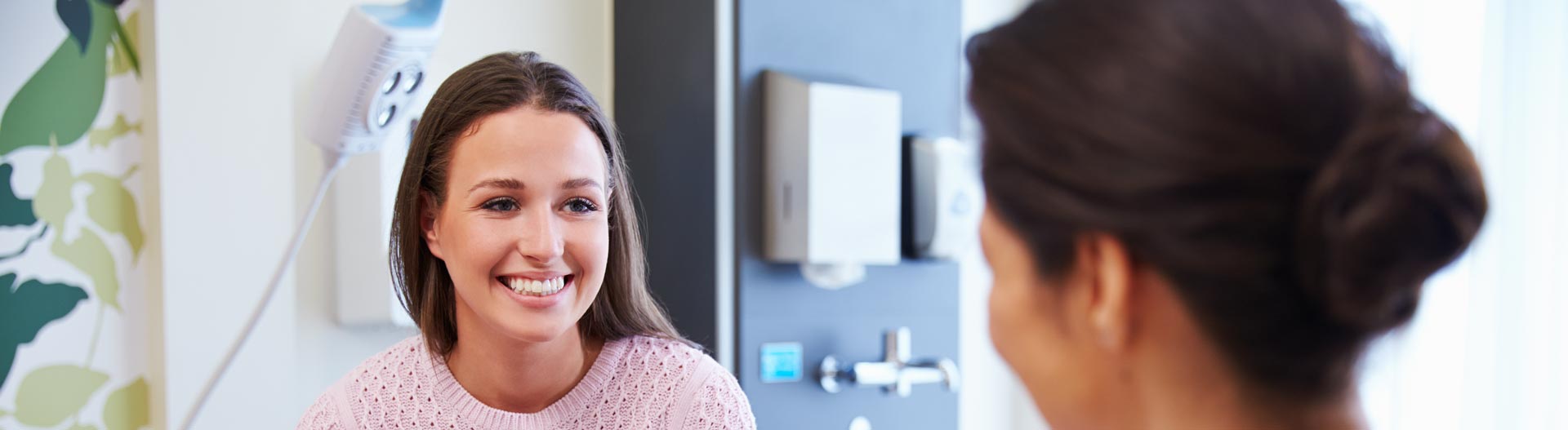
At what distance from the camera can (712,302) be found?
75.6 inches

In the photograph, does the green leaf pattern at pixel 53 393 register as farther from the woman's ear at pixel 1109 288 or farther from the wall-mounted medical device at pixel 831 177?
the woman's ear at pixel 1109 288

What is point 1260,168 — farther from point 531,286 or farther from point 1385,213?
point 531,286

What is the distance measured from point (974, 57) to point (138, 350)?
1387 millimetres

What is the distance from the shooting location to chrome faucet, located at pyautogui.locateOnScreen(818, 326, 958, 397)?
1.99m

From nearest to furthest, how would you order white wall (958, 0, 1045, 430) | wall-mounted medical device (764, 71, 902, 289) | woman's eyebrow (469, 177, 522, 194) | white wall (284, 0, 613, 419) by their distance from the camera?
1. woman's eyebrow (469, 177, 522, 194)
2. white wall (284, 0, 613, 419)
3. wall-mounted medical device (764, 71, 902, 289)
4. white wall (958, 0, 1045, 430)

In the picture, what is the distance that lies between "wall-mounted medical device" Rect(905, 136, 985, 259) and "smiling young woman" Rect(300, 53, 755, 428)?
0.74 m

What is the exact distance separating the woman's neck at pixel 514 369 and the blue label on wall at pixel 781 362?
63cm

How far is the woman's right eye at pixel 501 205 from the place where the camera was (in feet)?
3.81

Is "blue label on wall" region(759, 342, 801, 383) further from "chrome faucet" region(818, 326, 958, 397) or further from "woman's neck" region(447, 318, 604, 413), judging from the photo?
"woman's neck" region(447, 318, 604, 413)

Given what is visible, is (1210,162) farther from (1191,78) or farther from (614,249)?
(614,249)

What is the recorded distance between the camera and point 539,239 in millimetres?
1155

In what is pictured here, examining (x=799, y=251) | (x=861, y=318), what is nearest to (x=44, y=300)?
(x=799, y=251)

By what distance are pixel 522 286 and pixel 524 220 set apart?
7cm

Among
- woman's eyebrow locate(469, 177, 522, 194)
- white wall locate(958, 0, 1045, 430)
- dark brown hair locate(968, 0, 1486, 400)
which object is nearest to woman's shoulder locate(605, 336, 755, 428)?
woman's eyebrow locate(469, 177, 522, 194)
